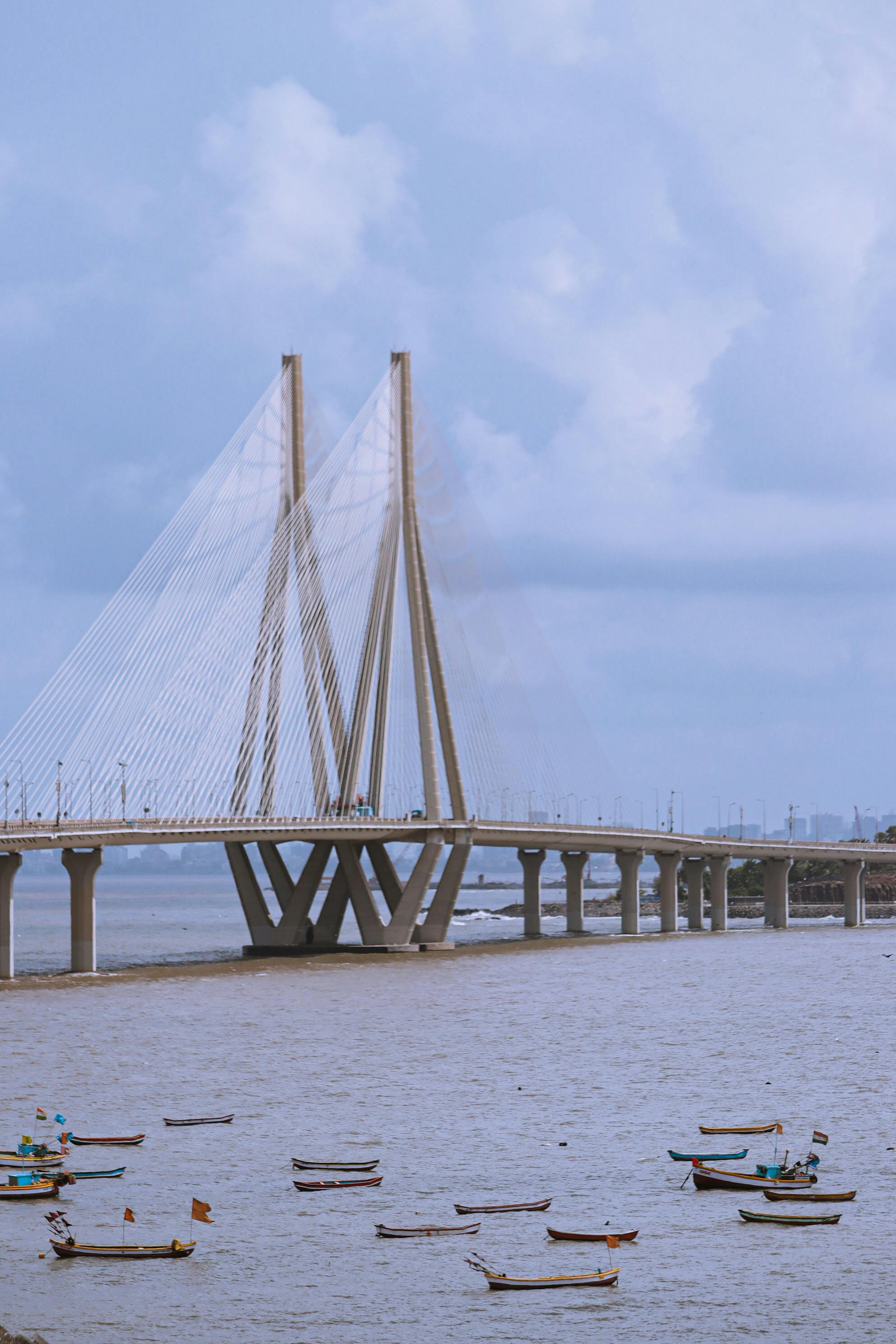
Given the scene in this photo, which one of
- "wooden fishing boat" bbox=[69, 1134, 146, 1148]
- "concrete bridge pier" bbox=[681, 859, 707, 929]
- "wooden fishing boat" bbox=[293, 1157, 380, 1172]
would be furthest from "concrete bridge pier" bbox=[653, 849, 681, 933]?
"wooden fishing boat" bbox=[293, 1157, 380, 1172]

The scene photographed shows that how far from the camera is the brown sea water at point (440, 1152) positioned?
25094 mm

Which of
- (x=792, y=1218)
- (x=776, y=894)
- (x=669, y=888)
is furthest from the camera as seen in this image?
(x=776, y=894)

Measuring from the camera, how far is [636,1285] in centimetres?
2619

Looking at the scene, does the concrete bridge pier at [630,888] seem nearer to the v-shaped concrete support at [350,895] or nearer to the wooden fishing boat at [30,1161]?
the v-shaped concrete support at [350,895]

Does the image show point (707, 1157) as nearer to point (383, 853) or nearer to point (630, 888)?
point (383, 853)

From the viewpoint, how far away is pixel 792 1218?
98.5 ft

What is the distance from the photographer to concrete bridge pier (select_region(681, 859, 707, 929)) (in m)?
146

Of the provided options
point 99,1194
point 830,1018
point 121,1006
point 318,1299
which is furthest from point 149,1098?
point 830,1018

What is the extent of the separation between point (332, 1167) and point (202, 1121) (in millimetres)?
6348

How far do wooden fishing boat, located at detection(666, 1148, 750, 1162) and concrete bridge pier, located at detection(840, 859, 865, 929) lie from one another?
403ft

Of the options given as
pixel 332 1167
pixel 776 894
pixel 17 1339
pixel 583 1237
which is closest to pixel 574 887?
pixel 776 894

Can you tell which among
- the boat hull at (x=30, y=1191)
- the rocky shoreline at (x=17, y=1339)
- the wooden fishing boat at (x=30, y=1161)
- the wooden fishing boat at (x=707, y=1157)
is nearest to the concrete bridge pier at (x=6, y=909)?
the wooden fishing boat at (x=30, y=1161)

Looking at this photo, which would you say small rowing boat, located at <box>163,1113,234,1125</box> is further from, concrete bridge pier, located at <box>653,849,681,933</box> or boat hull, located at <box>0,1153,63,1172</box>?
concrete bridge pier, located at <box>653,849,681,933</box>

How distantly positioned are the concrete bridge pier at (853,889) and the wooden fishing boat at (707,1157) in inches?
4840
